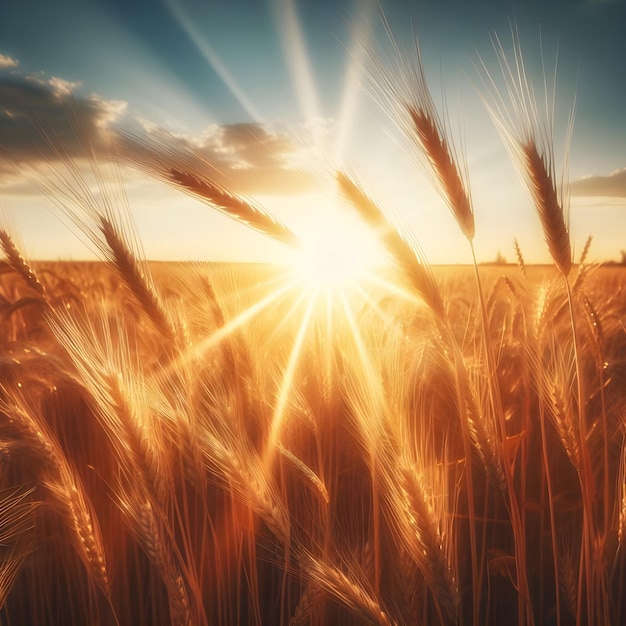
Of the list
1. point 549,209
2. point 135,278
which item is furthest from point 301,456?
point 549,209

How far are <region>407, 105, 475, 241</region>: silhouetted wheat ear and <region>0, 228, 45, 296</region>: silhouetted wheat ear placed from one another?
1.44 m

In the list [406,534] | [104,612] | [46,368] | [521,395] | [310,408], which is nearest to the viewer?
[406,534]

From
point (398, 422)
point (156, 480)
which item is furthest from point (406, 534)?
point (156, 480)

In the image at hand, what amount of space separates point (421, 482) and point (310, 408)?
716 millimetres

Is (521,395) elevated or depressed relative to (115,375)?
depressed

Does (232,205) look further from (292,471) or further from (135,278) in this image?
(292,471)

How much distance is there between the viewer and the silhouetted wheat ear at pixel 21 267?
1833mm

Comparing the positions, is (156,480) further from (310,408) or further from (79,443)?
(79,443)

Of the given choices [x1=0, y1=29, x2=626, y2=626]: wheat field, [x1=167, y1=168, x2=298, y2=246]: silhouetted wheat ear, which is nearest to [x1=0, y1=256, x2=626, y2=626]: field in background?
[x1=0, y1=29, x2=626, y2=626]: wheat field

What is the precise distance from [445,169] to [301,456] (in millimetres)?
1257

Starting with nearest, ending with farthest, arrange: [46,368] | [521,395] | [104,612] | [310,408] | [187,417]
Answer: [187,417] → [104,612] → [310,408] → [46,368] → [521,395]

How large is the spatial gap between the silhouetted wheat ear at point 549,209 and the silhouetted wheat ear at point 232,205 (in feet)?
2.36

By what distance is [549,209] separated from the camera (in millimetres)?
1395

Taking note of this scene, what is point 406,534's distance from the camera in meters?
1.20
